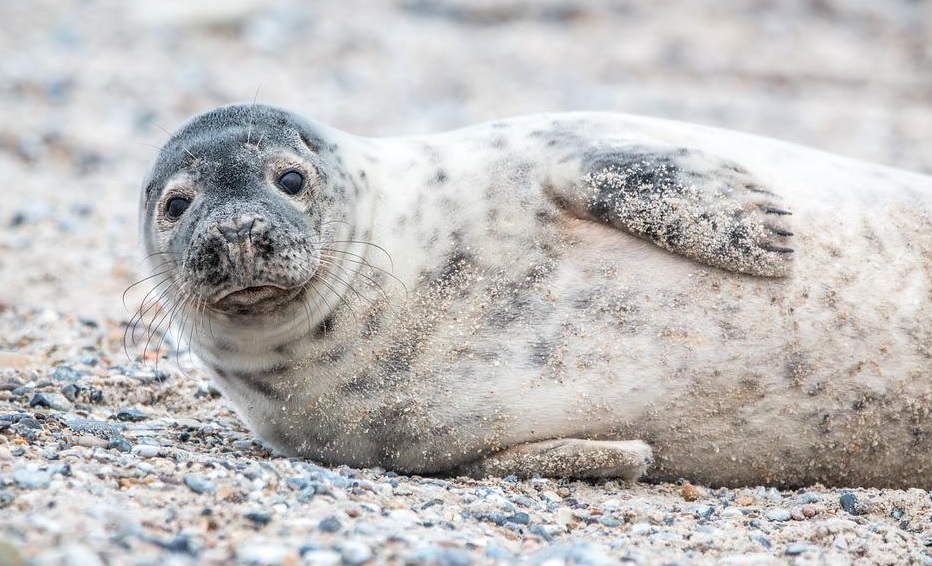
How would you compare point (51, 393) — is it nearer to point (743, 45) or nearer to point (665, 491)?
point (665, 491)

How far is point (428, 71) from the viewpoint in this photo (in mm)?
10898

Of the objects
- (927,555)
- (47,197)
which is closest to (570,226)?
(927,555)

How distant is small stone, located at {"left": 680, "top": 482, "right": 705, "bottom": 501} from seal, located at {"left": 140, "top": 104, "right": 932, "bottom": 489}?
0.07m

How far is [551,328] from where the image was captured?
380 cm

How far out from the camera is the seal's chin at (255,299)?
11.8 ft

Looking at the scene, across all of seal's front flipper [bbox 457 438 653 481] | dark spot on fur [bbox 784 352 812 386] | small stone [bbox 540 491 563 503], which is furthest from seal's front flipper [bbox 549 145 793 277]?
small stone [bbox 540 491 563 503]

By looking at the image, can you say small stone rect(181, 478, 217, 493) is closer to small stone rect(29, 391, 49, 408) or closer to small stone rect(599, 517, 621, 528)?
small stone rect(599, 517, 621, 528)

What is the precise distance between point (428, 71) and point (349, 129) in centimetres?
187

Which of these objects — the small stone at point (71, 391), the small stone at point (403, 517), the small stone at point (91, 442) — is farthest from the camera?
the small stone at point (71, 391)

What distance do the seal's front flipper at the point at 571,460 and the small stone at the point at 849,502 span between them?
1.93ft

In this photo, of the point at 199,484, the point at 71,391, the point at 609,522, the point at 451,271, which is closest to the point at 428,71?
the point at 71,391

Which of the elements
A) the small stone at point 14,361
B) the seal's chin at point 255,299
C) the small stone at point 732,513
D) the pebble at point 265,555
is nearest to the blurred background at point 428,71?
the small stone at point 14,361

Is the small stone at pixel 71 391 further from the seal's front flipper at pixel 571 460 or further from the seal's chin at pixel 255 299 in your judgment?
the seal's front flipper at pixel 571 460

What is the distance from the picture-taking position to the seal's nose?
3.49m
